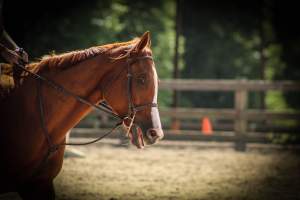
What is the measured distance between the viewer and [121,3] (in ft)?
65.0

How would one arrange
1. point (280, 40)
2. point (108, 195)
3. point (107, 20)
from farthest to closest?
point (280, 40) < point (107, 20) < point (108, 195)

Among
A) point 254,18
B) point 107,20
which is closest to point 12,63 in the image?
point 107,20

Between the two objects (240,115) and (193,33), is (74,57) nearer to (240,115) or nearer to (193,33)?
(240,115)

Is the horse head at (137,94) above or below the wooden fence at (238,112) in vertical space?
above

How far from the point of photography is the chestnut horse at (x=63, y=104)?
12.2 ft

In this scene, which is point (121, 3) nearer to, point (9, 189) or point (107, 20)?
point (107, 20)

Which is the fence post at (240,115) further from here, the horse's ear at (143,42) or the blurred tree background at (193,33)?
the horse's ear at (143,42)

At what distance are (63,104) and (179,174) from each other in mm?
4150

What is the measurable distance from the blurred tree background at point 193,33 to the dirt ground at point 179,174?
7.93m

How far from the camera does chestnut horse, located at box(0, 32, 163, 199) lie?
3.72 m

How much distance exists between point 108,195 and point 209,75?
14719mm

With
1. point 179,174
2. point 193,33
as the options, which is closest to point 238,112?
point 179,174

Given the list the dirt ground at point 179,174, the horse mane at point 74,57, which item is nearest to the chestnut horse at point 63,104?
the horse mane at point 74,57

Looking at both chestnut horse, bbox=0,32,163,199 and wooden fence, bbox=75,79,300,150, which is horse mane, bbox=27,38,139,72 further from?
wooden fence, bbox=75,79,300,150
